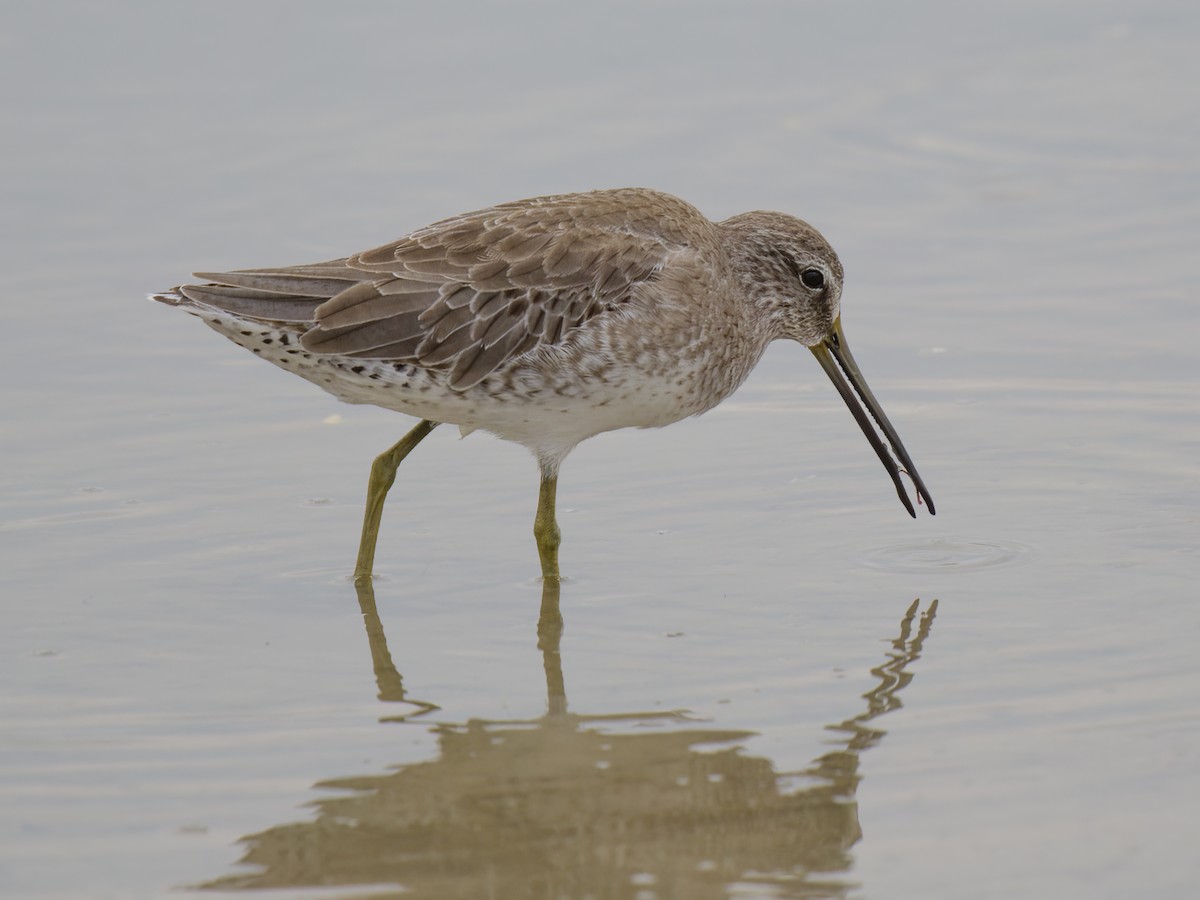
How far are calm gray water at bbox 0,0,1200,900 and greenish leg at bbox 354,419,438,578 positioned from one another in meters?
0.12

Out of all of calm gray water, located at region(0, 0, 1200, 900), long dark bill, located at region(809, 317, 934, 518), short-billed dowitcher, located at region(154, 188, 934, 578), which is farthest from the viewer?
long dark bill, located at region(809, 317, 934, 518)

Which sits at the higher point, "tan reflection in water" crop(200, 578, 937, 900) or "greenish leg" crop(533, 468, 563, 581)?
"greenish leg" crop(533, 468, 563, 581)

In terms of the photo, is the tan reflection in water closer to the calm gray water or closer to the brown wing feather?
the calm gray water

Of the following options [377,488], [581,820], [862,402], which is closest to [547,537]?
[377,488]

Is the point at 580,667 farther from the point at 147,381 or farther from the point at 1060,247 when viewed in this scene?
the point at 1060,247

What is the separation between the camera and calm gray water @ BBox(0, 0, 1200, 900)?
5078 mm

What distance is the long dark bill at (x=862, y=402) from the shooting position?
7.41 metres

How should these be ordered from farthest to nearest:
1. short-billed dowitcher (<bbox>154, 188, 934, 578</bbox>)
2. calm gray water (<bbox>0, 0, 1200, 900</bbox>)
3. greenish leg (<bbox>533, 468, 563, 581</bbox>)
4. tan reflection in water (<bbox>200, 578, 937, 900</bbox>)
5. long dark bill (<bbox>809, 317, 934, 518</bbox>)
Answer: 1. long dark bill (<bbox>809, 317, 934, 518</bbox>)
2. greenish leg (<bbox>533, 468, 563, 581</bbox>)
3. short-billed dowitcher (<bbox>154, 188, 934, 578</bbox>)
4. calm gray water (<bbox>0, 0, 1200, 900</bbox>)
5. tan reflection in water (<bbox>200, 578, 937, 900</bbox>)

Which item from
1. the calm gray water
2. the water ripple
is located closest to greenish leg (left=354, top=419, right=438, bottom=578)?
the calm gray water

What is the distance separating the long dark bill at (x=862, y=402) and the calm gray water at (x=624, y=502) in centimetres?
16

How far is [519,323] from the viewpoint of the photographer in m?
6.77

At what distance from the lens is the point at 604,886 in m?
4.77

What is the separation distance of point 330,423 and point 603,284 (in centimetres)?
205

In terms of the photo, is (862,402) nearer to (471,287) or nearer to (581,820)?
(471,287)
